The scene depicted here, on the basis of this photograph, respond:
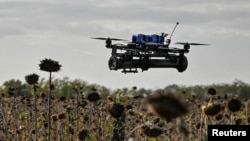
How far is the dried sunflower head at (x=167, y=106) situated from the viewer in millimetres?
3921

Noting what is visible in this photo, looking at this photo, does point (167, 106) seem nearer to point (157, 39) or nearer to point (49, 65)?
point (49, 65)

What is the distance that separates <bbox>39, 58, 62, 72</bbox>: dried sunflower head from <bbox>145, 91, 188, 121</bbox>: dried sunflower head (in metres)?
5.73

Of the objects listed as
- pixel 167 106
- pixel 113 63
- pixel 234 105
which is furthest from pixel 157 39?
pixel 167 106

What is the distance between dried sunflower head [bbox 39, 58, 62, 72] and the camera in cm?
977

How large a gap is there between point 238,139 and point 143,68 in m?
11.0

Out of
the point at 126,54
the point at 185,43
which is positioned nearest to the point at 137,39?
the point at 126,54

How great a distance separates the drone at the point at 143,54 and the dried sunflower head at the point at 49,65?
7.98 m

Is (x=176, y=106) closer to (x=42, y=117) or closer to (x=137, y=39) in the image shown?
(x=42, y=117)

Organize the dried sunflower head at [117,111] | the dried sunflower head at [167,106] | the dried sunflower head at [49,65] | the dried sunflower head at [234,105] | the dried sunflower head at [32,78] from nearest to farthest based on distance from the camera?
the dried sunflower head at [167,106]
the dried sunflower head at [117,111]
the dried sunflower head at [234,105]
the dried sunflower head at [49,65]
the dried sunflower head at [32,78]

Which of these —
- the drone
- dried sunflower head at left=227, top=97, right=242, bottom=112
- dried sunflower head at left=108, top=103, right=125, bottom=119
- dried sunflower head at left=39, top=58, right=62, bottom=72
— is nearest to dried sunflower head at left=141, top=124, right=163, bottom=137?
dried sunflower head at left=108, top=103, right=125, bottom=119

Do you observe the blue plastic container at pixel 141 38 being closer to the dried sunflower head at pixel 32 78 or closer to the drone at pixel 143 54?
the drone at pixel 143 54

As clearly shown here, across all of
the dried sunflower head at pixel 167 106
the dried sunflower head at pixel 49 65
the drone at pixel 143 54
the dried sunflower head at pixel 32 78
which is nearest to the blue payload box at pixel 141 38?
the drone at pixel 143 54

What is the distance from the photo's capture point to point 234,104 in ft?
27.4

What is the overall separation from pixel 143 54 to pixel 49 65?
9.39 metres
